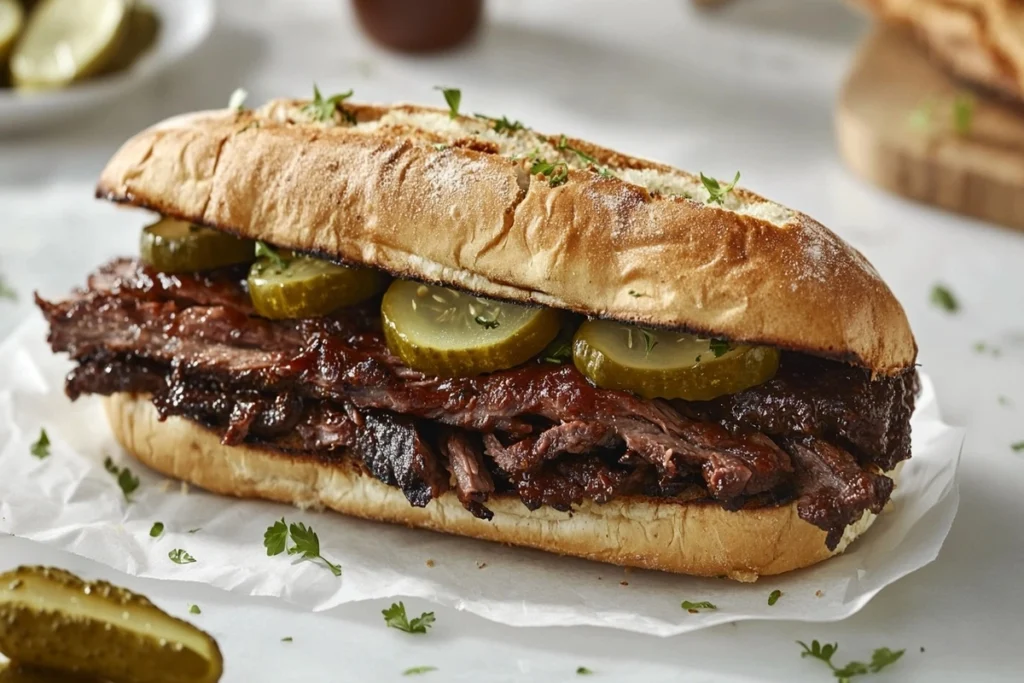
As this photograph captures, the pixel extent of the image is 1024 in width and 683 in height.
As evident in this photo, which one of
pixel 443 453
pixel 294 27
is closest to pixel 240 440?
pixel 443 453

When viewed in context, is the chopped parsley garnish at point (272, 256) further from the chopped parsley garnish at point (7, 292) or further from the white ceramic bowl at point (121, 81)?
the white ceramic bowl at point (121, 81)

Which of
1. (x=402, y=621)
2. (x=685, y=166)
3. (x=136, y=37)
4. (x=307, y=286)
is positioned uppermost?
(x=136, y=37)

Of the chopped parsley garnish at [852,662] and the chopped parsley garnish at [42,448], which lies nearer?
the chopped parsley garnish at [852,662]

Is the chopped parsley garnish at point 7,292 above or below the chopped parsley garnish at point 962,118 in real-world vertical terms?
below

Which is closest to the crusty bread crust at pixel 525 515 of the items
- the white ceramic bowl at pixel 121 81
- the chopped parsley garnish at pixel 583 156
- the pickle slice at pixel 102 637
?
the pickle slice at pixel 102 637

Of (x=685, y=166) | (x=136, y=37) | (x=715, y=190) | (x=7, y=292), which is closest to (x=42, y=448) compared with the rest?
(x=7, y=292)

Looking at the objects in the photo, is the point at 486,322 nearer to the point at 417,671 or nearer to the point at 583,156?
the point at 583,156

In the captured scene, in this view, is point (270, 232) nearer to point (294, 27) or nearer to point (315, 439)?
point (315, 439)
